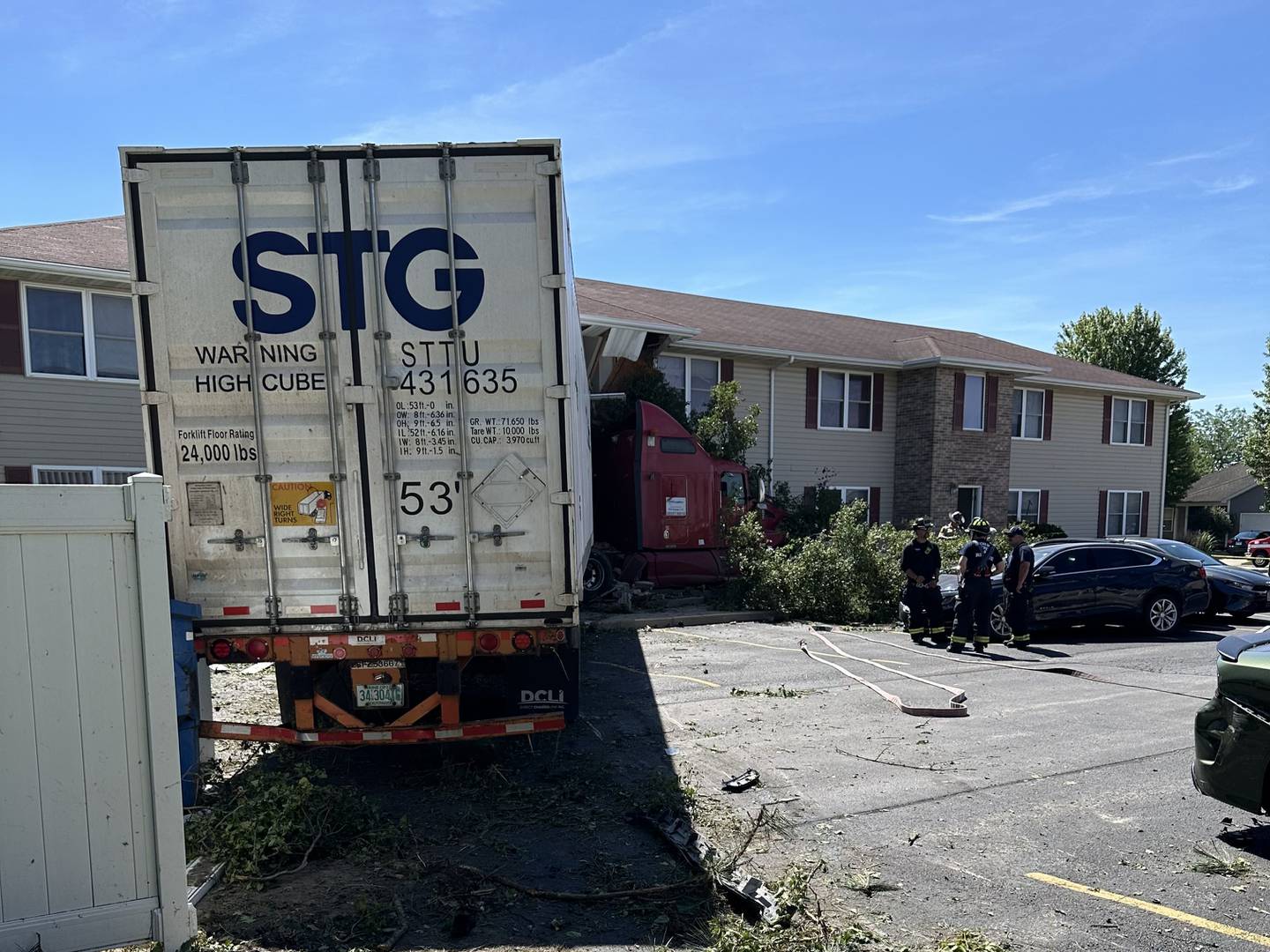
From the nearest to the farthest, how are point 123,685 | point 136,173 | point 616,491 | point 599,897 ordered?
1. point 123,685
2. point 599,897
3. point 136,173
4. point 616,491

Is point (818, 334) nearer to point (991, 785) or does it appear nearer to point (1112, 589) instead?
point (1112, 589)

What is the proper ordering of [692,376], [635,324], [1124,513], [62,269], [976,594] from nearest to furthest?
[976,594] < [62,269] < [635,324] < [692,376] < [1124,513]

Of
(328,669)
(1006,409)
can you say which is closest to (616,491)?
(328,669)

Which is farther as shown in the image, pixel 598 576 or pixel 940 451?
pixel 940 451

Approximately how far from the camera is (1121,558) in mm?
12086

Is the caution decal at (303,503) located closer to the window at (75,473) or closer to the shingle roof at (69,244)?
the shingle roof at (69,244)

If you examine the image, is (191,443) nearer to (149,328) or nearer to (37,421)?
(149,328)

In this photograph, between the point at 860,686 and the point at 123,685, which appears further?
the point at 860,686

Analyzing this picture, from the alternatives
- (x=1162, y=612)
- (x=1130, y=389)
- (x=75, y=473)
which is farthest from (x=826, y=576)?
(x=1130, y=389)

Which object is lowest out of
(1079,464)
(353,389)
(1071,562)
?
(1071,562)

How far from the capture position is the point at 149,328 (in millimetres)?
5059

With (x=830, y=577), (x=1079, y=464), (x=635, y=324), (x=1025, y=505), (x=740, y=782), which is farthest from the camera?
(x=1079, y=464)

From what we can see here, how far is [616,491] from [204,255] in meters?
9.78

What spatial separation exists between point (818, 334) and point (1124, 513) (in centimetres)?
1292
